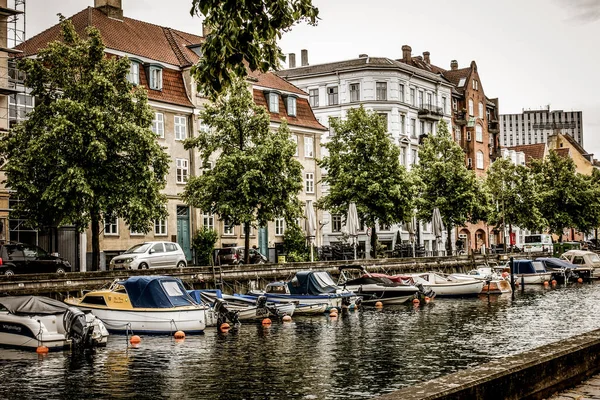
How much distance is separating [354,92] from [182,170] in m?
28.7

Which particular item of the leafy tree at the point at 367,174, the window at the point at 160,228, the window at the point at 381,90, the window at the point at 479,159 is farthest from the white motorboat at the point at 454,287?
the window at the point at 479,159

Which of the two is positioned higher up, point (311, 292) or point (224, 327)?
point (311, 292)

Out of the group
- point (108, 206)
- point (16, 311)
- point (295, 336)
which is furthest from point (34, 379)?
point (108, 206)

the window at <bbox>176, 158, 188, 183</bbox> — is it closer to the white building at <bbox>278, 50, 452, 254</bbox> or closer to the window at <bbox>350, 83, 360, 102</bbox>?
the white building at <bbox>278, 50, 452, 254</bbox>

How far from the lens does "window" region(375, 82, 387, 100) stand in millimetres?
78750

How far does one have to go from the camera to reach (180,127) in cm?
5559

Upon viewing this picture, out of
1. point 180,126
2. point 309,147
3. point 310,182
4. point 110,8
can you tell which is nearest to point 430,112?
point 309,147

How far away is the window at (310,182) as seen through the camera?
6612 cm

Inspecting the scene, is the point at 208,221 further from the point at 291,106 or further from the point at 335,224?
the point at 335,224

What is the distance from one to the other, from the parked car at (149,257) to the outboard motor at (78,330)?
14663mm

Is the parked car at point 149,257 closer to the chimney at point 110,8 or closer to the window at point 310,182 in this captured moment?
the chimney at point 110,8

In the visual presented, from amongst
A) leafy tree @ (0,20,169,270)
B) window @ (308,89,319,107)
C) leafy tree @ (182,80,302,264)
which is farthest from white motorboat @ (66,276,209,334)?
window @ (308,89,319,107)

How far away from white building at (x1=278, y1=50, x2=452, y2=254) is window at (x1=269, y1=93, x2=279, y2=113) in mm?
13004

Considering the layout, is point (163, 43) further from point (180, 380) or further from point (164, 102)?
point (180, 380)
